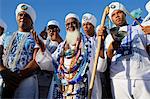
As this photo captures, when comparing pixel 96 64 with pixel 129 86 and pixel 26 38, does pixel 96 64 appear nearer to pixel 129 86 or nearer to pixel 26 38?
pixel 129 86

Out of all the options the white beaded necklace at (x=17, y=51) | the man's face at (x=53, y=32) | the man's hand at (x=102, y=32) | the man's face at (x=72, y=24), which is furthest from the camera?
the man's face at (x=53, y=32)

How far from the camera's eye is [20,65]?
179 inches

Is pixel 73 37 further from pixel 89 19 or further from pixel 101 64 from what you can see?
pixel 89 19

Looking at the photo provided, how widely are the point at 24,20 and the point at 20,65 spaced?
0.74 meters

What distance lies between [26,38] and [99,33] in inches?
45.2

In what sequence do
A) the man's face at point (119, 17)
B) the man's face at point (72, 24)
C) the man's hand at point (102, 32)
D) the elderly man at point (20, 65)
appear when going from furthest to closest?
the man's face at point (72, 24)
the man's face at point (119, 17)
the elderly man at point (20, 65)
the man's hand at point (102, 32)

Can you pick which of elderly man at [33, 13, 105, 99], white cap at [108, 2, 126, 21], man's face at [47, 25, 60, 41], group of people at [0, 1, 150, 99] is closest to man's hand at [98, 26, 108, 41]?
group of people at [0, 1, 150, 99]

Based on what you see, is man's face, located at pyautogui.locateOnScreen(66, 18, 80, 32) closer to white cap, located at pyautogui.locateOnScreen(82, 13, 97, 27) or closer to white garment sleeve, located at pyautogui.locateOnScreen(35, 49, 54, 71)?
white garment sleeve, located at pyautogui.locateOnScreen(35, 49, 54, 71)

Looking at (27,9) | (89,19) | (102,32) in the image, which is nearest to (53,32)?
(89,19)

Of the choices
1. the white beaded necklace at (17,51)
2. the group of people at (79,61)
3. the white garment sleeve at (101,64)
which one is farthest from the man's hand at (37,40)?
the white garment sleeve at (101,64)

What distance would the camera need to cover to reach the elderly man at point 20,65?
14.6ft

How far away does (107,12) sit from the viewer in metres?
4.71

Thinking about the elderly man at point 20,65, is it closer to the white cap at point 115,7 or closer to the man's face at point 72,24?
the man's face at point 72,24

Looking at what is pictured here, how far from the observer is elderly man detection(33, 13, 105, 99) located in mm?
4430
